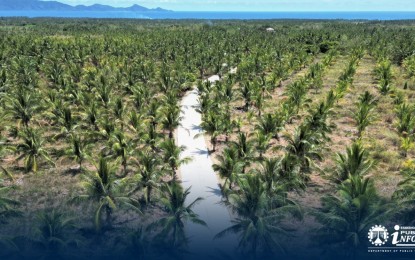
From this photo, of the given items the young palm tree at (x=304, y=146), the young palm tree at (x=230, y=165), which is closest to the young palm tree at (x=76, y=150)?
the young palm tree at (x=230, y=165)

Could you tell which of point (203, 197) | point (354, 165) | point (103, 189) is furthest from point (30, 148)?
point (354, 165)

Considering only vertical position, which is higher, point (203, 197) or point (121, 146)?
point (121, 146)

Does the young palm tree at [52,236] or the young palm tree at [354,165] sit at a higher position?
the young palm tree at [354,165]

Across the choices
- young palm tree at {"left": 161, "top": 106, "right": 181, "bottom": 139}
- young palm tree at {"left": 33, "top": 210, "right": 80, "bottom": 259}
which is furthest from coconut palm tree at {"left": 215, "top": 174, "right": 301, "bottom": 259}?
young palm tree at {"left": 161, "top": 106, "right": 181, "bottom": 139}

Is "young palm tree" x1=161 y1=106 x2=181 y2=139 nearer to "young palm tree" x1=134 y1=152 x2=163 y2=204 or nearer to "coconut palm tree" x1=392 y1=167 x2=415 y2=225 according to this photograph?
"young palm tree" x1=134 y1=152 x2=163 y2=204

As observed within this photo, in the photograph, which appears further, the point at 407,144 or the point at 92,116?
the point at 92,116

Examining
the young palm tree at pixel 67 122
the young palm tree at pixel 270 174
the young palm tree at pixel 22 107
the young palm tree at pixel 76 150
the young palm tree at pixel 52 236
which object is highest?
the young palm tree at pixel 22 107

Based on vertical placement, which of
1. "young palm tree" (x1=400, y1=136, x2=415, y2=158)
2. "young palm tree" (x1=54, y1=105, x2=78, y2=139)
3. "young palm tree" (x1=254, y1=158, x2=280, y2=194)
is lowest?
"young palm tree" (x1=254, y1=158, x2=280, y2=194)

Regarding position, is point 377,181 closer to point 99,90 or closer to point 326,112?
point 326,112

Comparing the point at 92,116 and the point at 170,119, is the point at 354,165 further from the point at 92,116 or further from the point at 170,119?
the point at 92,116

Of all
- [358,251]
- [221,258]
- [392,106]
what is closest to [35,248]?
[221,258]

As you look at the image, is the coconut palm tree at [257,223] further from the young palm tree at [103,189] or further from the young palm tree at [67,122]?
the young palm tree at [67,122]
